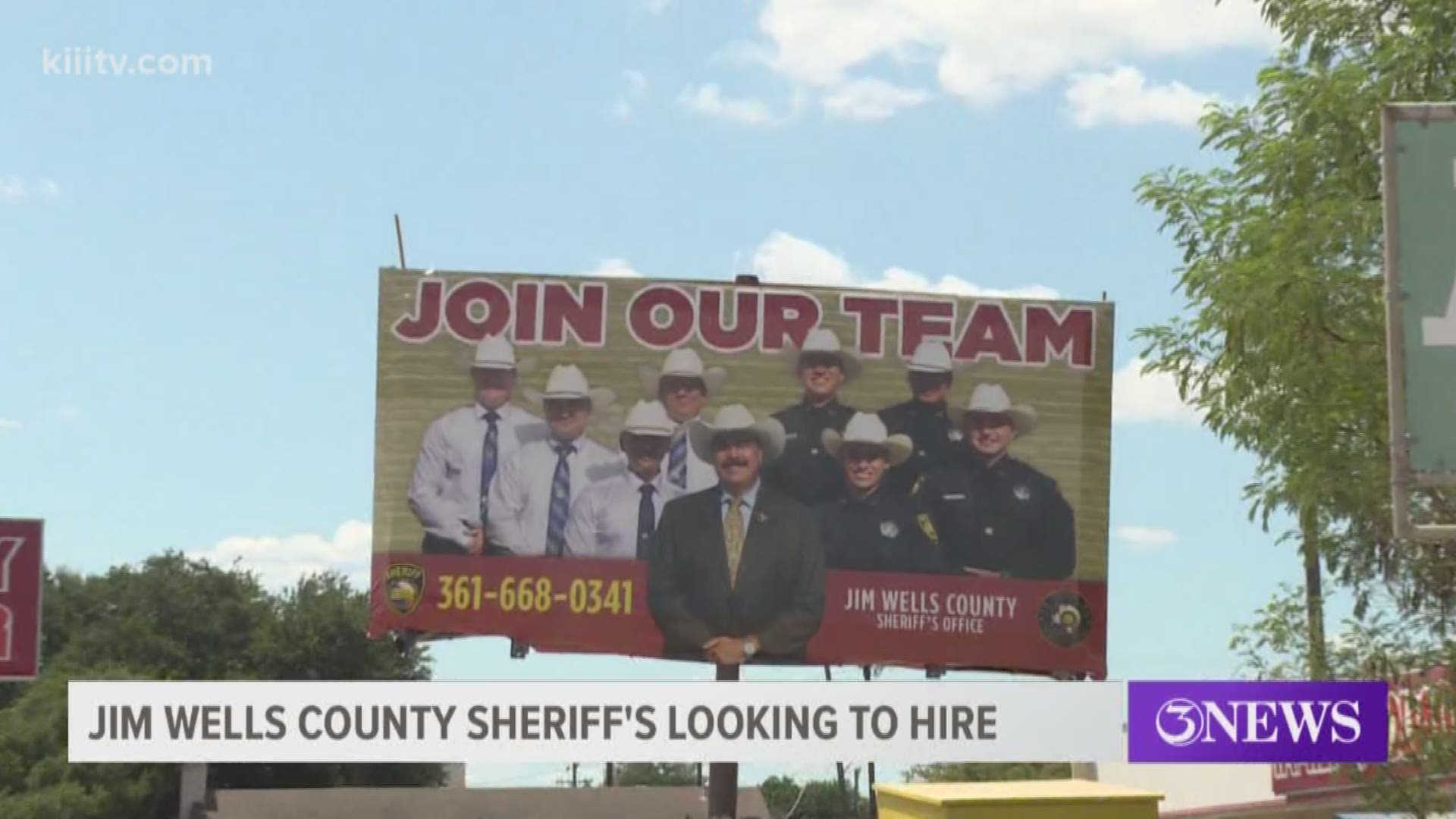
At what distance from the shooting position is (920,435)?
72.1 feet

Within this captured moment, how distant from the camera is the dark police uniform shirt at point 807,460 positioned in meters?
21.8

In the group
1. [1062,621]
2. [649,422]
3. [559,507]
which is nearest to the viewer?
[559,507]

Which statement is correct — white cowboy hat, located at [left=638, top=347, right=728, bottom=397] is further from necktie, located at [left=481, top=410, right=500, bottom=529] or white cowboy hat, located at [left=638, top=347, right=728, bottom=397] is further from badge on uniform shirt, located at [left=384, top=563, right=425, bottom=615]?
badge on uniform shirt, located at [left=384, top=563, right=425, bottom=615]

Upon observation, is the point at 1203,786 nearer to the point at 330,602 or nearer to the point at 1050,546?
the point at 1050,546

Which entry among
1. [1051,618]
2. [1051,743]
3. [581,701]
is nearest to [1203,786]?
[1051,618]

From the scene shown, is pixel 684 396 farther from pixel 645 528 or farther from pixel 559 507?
pixel 559 507

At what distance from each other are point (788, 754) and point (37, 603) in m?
9.63

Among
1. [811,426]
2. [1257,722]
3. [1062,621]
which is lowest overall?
[1257,722]

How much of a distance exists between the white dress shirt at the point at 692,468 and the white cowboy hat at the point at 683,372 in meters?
0.56

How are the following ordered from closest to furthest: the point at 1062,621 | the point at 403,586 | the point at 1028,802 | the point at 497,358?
the point at 1028,802 < the point at 403,586 < the point at 497,358 < the point at 1062,621

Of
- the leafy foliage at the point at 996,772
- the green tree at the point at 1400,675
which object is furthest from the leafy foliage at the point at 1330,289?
the leafy foliage at the point at 996,772

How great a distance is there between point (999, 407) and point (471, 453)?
6.22 metres

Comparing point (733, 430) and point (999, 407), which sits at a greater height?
point (999, 407)

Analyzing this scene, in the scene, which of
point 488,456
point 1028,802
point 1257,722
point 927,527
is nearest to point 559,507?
point 488,456
